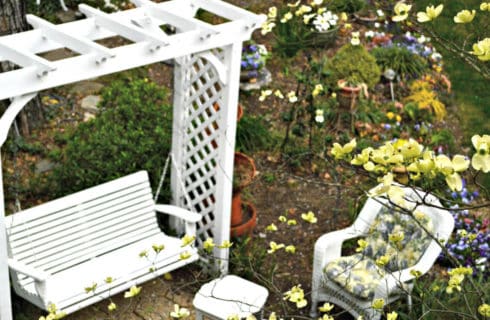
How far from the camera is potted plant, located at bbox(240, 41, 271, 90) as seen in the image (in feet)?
25.6

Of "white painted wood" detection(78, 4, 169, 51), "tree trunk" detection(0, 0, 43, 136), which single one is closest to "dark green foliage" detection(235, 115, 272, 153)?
"tree trunk" detection(0, 0, 43, 136)

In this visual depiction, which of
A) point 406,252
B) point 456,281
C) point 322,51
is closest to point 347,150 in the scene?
point 456,281

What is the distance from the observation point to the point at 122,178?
560 centimetres

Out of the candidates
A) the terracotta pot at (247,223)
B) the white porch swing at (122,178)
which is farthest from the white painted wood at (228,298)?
the terracotta pot at (247,223)

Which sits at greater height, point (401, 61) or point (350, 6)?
point (350, 6)

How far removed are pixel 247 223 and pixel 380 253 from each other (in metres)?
1.03

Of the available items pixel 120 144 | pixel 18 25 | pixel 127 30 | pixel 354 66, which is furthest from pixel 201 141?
pixel 354 66

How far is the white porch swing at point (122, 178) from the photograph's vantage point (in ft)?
14.8

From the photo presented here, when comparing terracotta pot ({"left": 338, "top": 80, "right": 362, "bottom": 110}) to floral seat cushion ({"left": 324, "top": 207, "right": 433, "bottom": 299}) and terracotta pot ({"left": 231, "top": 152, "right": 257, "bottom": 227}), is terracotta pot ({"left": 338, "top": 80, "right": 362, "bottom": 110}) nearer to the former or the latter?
terracotta pot ({"left": 231, "top": 152, "right": 257, "bottom": 227})

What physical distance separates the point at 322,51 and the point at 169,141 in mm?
2732

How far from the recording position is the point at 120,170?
19.7 ft

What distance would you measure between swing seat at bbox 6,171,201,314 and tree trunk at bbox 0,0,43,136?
1668mm

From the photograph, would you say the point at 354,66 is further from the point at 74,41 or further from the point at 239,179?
the point at 74,41

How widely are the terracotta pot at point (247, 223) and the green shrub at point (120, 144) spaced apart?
0.65 m
